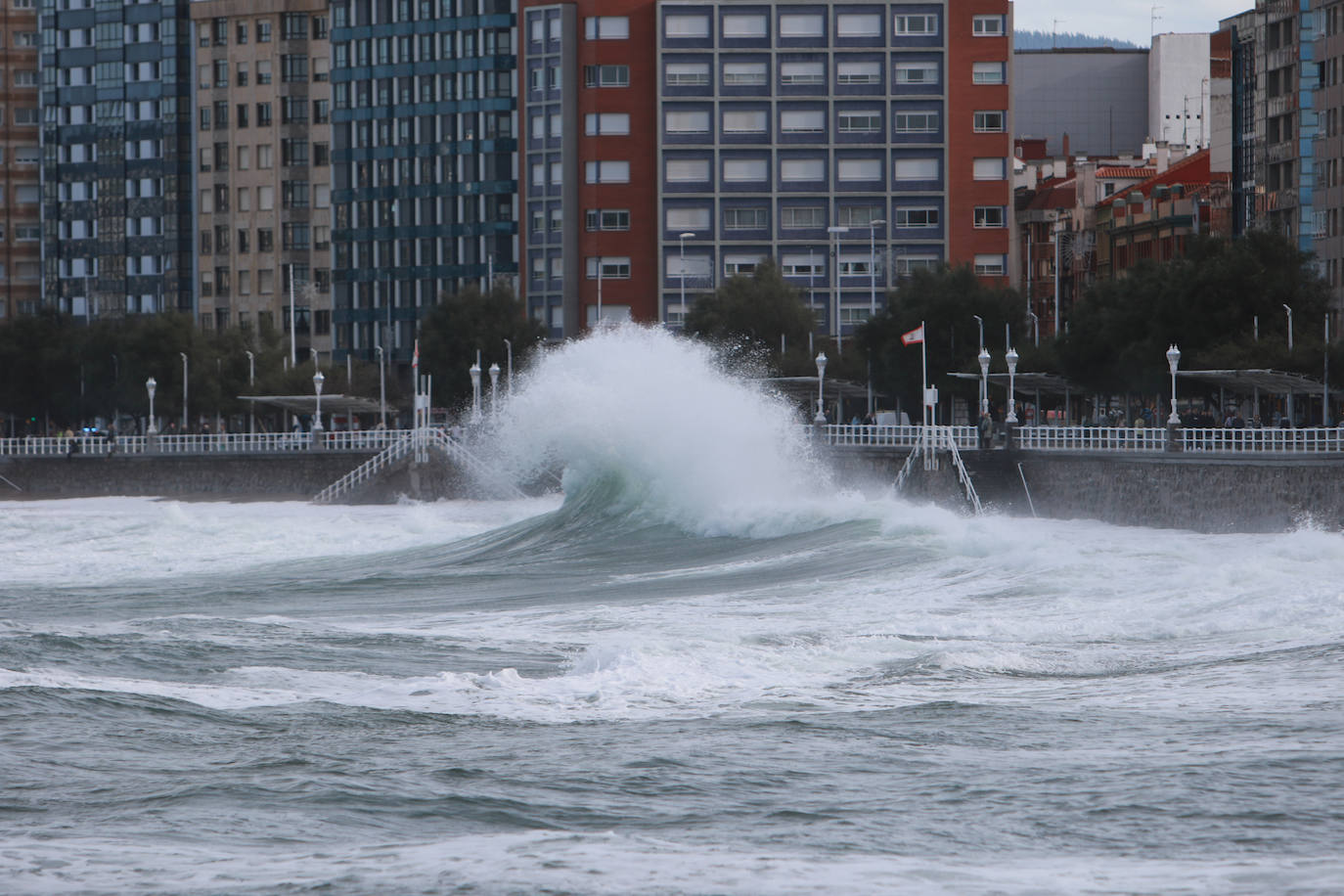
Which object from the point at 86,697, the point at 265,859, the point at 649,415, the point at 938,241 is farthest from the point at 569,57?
the point at 265,859

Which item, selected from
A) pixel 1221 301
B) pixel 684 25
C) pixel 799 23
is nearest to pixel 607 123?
pixel 684 25

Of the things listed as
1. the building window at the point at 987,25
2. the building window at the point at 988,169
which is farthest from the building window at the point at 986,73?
the building window at the point at 988,169

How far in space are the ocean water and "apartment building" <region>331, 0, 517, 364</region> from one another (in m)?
85.1

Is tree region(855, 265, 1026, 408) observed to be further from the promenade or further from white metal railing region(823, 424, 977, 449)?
white metal railing region(823, 424, 977, 449)

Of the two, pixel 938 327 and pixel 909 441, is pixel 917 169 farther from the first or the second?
pixel 909 441

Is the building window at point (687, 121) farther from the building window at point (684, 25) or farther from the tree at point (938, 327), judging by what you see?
the tree at point (938, 327)

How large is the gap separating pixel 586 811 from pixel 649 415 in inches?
1738

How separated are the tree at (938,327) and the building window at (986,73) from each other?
24179 millimetres

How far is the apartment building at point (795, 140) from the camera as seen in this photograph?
115 metres

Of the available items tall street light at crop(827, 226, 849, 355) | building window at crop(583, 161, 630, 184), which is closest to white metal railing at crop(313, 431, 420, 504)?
tall street light at crop(827, 226, 849, 355)

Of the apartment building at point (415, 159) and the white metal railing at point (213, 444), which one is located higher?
the apartment building at point (415, 159)

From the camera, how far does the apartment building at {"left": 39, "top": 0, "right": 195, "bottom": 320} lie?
460 ft

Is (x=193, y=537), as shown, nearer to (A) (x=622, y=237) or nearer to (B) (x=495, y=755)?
(B) (x=495, y=755)

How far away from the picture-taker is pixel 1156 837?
14594 mm
